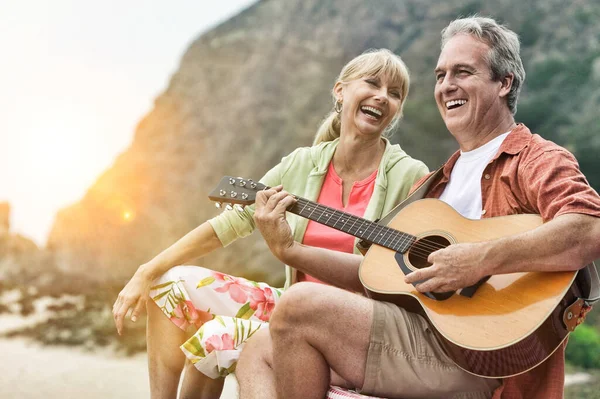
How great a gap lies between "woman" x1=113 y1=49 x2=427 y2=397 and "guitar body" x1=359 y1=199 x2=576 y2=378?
441mm

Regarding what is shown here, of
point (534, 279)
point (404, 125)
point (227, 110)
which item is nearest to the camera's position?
point (534, 279)

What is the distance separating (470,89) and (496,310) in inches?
27.9

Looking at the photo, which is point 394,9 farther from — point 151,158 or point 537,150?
point 537,150

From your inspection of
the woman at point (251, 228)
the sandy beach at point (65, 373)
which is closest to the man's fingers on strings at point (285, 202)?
the woman at point (251, 228)

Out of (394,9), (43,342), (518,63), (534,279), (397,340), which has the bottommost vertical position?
(43,342)

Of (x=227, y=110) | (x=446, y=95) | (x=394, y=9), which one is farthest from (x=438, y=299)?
(x=394, y=9)

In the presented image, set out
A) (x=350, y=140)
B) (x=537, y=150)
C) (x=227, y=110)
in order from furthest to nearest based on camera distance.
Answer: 1. (x=227, y=110)
2. (x=350, y=140)
3. (x=537, y=150)

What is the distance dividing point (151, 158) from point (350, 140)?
7221 mm

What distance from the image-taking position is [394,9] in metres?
10.0

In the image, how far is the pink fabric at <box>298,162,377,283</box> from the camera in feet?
7.12

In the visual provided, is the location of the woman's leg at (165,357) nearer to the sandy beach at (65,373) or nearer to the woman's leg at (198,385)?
the woman's leg at (198,385)

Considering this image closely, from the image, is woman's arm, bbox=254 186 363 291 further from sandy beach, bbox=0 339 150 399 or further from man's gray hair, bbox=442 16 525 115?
sandy beach, bbox=0 339 150 399

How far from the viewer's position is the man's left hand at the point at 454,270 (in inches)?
60.0

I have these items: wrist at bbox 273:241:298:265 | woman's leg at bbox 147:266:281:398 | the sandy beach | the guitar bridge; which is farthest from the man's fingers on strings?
the sandy beach
